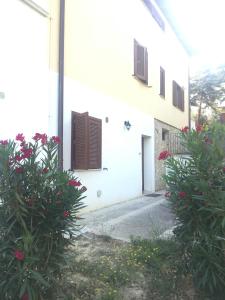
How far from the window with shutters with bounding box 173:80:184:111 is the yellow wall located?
98 centimetres

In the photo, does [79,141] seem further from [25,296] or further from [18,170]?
[25,296]

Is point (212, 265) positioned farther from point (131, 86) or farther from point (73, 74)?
point (131, 86)

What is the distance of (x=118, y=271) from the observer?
4.85 metres

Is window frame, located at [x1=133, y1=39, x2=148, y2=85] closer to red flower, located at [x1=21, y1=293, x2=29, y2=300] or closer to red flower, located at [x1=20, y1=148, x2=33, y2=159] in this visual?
red flower, located at [x1=20, y1=148, x2=33, y2=159]

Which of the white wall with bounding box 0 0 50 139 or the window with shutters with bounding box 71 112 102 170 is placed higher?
the white wall with bounding box 0 0 50 139

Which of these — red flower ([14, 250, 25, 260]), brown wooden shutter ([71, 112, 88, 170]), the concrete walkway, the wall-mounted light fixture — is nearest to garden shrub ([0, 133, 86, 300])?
red flower ([14, 250, 25, 260])

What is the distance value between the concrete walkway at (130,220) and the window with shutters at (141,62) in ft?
13.6

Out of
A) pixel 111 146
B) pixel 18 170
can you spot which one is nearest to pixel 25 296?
pixel 18 170

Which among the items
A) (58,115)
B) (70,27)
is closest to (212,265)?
(58,115)

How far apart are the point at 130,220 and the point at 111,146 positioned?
279 cm

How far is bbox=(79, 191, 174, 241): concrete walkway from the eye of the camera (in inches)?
260

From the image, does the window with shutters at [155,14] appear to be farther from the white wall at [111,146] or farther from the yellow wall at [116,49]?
the white wall at [111,146]

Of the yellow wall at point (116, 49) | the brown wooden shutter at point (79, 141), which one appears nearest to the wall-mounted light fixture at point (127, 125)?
the yellow wall at point (116, 49)

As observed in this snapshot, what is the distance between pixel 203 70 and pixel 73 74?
1930cm
